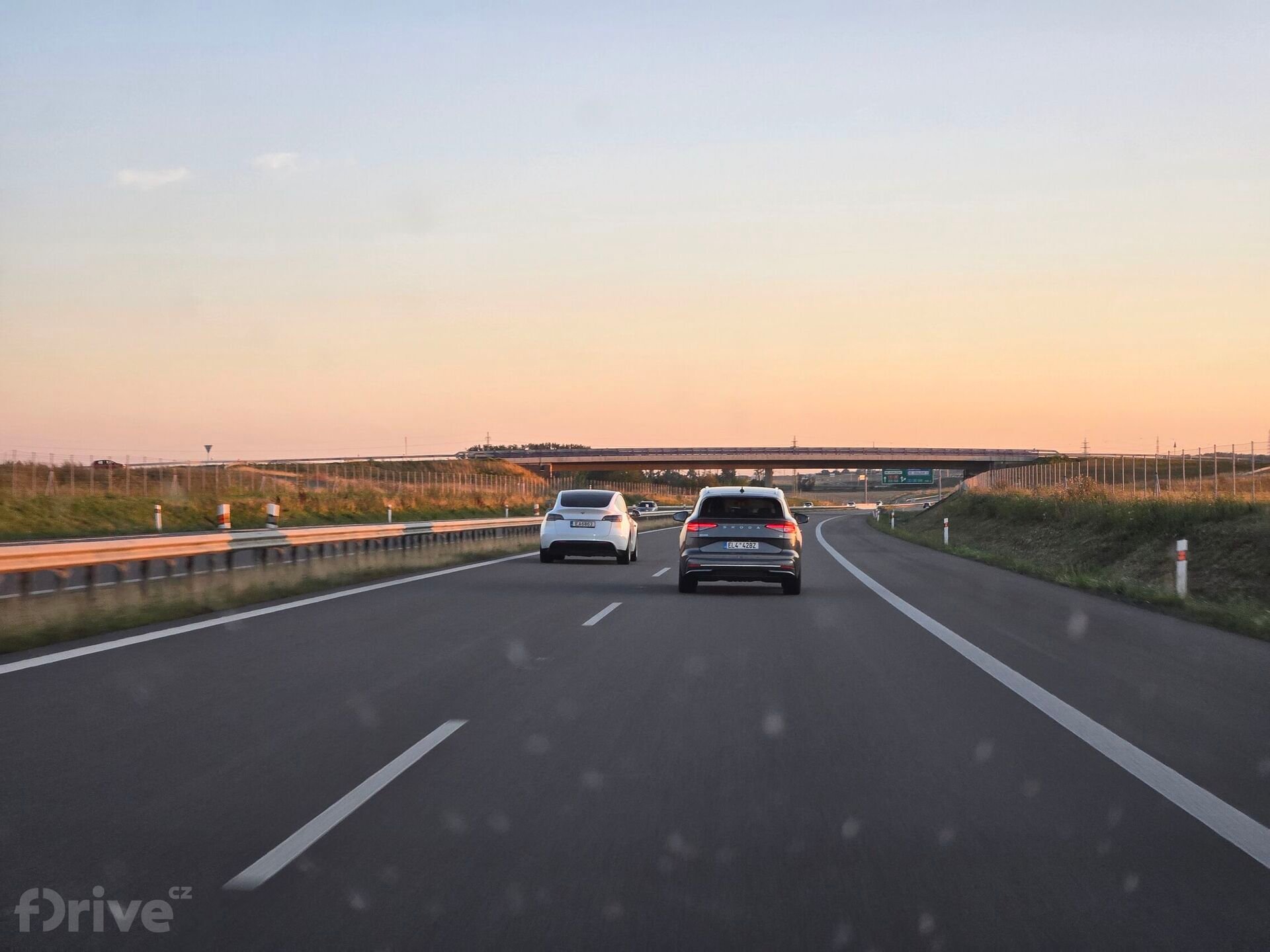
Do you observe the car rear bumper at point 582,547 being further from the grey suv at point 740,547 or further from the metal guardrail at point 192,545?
the grey suv at point 740,547

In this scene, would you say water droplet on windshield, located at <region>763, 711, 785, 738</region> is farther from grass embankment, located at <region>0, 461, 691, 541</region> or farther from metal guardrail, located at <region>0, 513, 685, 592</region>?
grass embankment, located at <region>0, 461, 691, 541</region>

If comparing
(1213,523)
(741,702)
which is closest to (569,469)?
(1213,523)

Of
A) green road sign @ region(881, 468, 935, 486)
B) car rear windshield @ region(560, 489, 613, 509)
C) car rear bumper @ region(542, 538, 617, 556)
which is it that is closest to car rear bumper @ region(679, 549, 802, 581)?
car rear bumper @ region(542, 538, 617, 556)

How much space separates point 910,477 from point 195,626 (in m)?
123

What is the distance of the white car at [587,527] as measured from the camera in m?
24.0

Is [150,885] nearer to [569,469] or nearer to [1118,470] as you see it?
[1118,470]

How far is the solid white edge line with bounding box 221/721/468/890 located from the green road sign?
403 ft

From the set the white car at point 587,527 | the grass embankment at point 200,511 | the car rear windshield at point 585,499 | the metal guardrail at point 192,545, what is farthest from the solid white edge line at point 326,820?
the grass embankment at point 200,511

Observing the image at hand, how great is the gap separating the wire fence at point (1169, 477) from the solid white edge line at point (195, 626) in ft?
65.5

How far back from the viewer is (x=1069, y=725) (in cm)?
759

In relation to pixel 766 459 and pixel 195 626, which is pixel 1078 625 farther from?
pixel 766 459

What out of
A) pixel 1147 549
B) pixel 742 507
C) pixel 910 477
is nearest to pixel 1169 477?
pixel 1147 549

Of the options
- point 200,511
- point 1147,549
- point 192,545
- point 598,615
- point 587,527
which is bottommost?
point 1147,549

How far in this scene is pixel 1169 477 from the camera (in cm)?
4175
